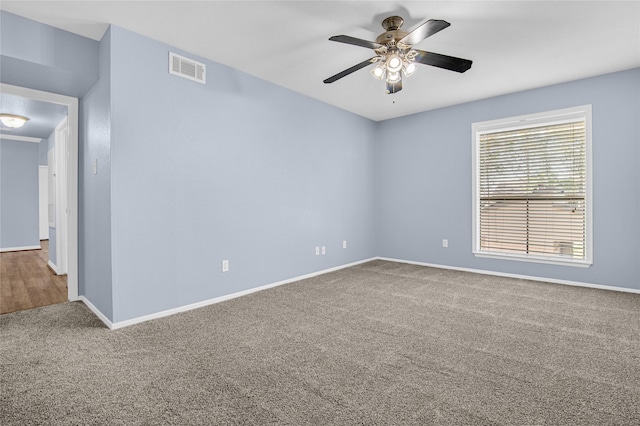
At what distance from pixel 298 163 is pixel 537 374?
138 inches

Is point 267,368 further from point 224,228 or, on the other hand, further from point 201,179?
point 201,179

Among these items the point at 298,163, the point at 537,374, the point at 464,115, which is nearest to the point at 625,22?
the point at 464,115

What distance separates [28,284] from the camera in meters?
4.35

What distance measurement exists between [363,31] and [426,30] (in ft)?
2.52

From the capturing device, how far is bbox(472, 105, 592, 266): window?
4.16m

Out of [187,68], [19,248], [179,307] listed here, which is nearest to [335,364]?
[179,307]

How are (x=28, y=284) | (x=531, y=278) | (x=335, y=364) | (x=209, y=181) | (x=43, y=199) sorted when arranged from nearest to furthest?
(x=335, y=364) < (x=209, y=181) < (x=28, y=284) < (x=531, y=278) < (x=43, y=199)

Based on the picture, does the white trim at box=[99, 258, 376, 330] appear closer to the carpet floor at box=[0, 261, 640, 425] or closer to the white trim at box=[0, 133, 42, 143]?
the carpet floor at box=[0, 261, 640, 425]

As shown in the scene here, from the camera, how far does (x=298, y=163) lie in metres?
4.55

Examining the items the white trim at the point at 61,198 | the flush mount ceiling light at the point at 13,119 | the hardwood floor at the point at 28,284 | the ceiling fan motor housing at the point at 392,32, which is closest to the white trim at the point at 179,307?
the hardwood floor at the point at 28,284

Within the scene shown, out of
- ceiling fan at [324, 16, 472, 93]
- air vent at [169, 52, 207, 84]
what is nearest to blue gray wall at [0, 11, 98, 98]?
air vent at [169, 52, 207, 84]

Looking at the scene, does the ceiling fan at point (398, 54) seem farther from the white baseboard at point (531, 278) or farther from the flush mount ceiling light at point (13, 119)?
the flush mount ceiling light at point (13, 119)

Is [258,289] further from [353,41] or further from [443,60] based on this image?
[443,60]

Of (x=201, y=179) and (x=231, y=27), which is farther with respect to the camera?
(x=201, y=179)
